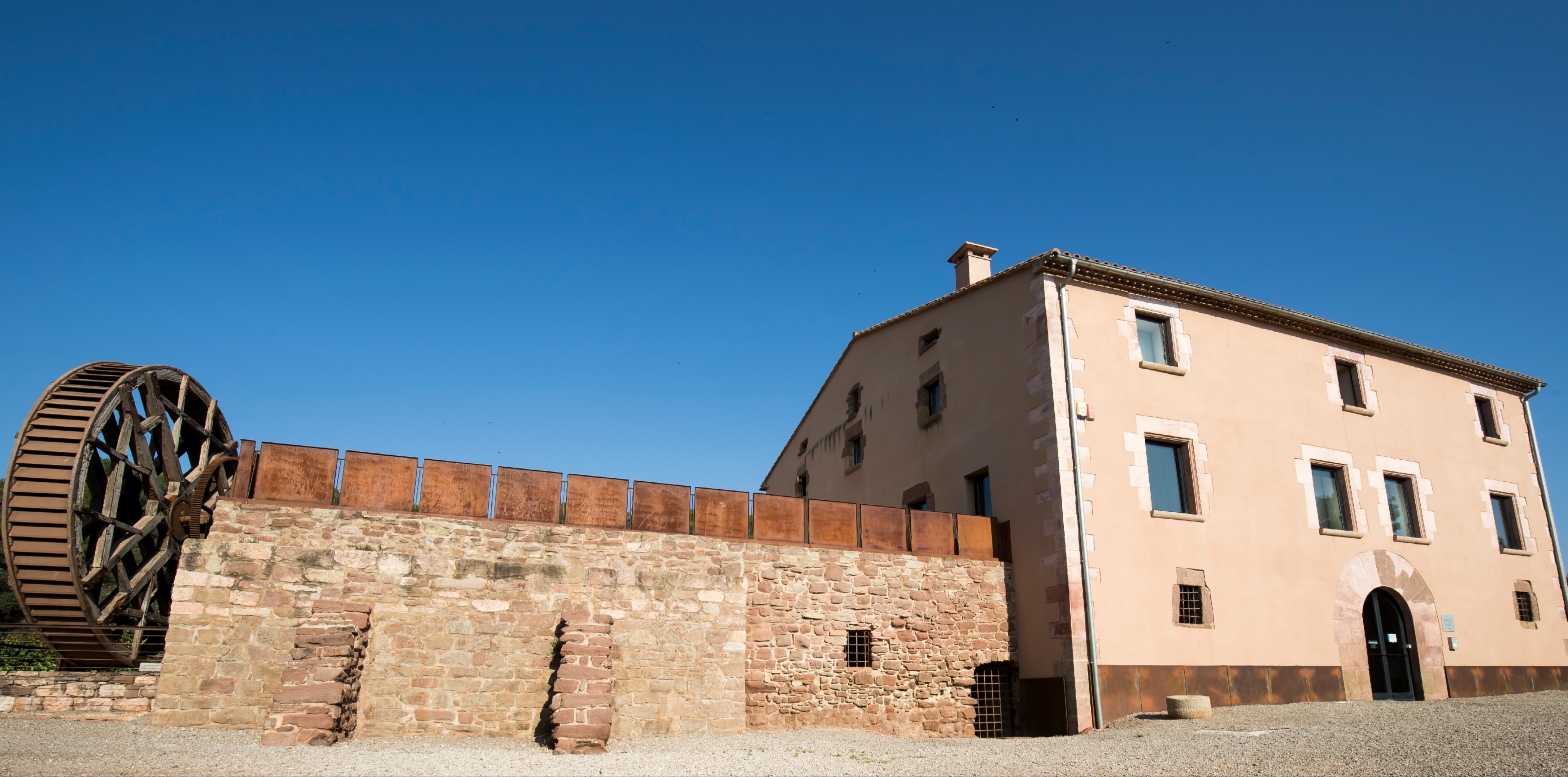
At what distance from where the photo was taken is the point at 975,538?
1338 cm

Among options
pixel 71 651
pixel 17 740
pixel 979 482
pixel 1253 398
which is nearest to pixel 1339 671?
pixel 1253 398

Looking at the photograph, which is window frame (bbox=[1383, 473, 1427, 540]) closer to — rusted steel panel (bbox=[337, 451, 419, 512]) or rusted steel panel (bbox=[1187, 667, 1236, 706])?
rusted steel panel (bbox=[1187, 667, 1236, 706])

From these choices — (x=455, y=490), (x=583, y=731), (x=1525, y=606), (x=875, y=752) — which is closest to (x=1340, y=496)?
(x=1525, y=606)

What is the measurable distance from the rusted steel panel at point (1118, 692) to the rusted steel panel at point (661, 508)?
227 inches

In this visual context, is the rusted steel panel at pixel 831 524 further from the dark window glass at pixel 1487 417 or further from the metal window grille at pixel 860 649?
the dark window glass at pixel 1487 417

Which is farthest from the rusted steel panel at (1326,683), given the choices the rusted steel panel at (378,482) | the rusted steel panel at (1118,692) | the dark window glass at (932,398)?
the rusted steel panel at (378,482)

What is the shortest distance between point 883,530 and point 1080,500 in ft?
8.94

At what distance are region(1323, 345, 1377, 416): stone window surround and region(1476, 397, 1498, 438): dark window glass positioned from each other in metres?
3.46

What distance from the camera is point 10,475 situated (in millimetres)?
10508

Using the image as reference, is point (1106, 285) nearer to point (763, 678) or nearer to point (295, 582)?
point (763, 678)

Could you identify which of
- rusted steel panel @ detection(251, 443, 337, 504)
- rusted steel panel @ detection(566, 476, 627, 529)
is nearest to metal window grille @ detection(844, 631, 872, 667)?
rusted steel panel @ detection(566, 476, 627, 529)

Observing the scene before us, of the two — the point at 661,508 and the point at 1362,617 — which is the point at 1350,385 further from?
the point at 661,508

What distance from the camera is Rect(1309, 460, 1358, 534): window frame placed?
14.4m

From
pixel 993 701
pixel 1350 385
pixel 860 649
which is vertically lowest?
pixel 993 701
